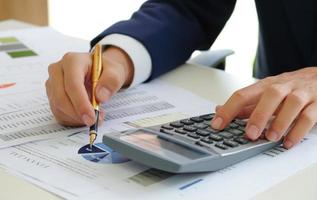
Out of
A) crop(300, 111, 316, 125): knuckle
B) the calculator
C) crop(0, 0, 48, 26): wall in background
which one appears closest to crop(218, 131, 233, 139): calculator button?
the calculator

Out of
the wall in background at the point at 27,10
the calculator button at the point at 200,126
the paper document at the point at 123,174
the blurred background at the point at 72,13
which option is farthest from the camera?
the wall in background at the point at 27,10

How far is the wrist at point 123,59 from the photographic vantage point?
Answer: 0.83 meters

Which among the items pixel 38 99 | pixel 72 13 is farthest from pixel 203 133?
pixel 72 13

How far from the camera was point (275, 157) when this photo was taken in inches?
23.3

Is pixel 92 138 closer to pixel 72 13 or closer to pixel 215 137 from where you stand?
pixel 215 137

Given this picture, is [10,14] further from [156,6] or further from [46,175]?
[46,175]

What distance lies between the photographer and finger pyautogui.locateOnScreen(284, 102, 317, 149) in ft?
2.02

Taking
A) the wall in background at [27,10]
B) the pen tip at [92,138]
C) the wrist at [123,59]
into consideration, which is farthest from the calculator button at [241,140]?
the wall in background at [27,10]

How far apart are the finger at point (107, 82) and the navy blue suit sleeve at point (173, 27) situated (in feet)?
0.47

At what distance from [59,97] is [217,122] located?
209 mm

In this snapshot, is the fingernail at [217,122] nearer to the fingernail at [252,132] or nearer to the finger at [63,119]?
the fingernail at [252,132]

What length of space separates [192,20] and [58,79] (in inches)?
15.9

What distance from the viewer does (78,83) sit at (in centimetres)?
66

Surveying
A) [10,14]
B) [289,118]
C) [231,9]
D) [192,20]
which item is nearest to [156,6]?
[192,20]
